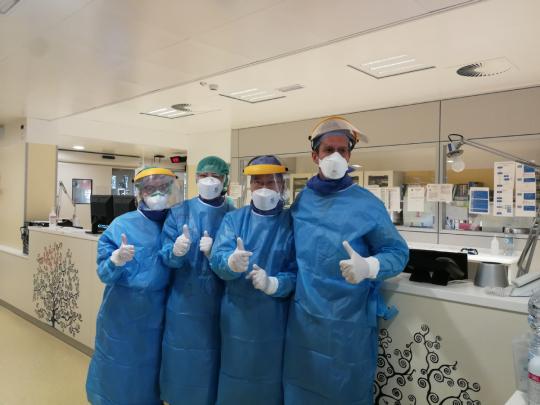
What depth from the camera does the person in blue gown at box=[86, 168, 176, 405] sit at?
2221mm

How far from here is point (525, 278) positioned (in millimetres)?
1597

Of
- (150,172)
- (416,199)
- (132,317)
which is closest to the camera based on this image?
(132,317)

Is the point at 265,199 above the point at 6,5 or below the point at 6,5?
below

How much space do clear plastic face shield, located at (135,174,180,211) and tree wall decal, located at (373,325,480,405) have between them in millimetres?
1318

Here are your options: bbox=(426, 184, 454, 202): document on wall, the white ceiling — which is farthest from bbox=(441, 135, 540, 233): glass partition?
the white ceiling

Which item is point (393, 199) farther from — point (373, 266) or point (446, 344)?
point (373, 266)

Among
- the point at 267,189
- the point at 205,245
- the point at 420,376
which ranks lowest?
the point at 420,376

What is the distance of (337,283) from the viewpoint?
5.35 ft

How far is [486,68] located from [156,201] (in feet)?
9.17

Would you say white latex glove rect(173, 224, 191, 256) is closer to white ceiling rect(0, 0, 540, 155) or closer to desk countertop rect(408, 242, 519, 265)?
white ceiling rect(0, 0, 540, 155)

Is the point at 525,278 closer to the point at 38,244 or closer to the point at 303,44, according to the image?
the point at 303,44

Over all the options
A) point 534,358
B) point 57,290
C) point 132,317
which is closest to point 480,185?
point 132,317

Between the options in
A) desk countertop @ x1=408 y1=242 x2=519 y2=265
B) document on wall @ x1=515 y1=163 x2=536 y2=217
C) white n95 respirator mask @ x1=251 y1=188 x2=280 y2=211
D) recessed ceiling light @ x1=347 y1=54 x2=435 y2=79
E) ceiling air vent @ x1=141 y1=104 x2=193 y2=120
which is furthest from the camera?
ceiling air vent @ x1=141 y1=104 x2=193 y2=120

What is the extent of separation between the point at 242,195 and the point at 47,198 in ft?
8.45
